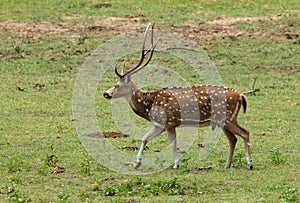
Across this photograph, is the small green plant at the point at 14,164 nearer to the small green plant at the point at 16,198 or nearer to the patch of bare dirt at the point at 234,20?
the small green plant at the point at 16,198

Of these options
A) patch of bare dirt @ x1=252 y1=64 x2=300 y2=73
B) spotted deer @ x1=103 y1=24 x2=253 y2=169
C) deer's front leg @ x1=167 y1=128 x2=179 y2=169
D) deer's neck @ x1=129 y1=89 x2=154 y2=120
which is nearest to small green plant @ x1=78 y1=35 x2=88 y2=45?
patch of bare dirt @ x1=252 y1=64 x2=300 y2=73

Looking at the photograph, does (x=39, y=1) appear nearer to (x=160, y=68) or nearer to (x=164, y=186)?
(x=160, y=68)

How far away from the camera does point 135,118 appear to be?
14.8 meters

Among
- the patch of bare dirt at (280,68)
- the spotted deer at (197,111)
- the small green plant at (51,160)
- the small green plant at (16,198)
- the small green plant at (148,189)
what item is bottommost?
A: the patch of bare dirt at (280,68)

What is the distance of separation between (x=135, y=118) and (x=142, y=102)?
130 inches

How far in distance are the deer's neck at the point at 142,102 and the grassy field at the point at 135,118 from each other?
22.0 inches

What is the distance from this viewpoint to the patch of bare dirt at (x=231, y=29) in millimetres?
20641

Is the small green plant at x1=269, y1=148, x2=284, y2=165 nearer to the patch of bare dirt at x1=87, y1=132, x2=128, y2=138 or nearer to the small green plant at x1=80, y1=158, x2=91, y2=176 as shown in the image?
the small green plant at x1=80, y1=158, x2=91, y2=176

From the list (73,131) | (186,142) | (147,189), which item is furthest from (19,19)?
(147,189)

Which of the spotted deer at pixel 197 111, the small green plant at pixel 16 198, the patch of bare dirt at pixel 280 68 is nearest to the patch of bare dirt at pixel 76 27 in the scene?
the patch of bare dirt at pixel 280 68

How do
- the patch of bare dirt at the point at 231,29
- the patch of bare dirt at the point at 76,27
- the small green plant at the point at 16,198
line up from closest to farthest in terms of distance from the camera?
the small green plant at the point at 16,198 < the patch of bare dirt at the point at 231,29 < the patch of bare dirt at the point at 76,27

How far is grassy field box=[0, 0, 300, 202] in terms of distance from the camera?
9875 mm

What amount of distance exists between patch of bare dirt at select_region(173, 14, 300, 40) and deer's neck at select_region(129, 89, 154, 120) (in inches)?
364

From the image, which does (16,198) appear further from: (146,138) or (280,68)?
(280,68)
